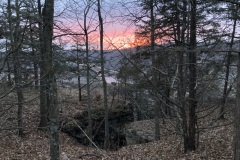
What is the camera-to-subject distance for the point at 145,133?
20781 mm

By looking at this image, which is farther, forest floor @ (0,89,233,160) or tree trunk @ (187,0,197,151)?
forest floor @ (0,89,233,160)

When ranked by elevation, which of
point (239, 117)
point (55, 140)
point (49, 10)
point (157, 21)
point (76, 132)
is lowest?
point (76, 132)

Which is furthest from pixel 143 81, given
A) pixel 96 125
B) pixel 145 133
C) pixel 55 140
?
pixel 55 140

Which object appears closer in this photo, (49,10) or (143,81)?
(49,10)

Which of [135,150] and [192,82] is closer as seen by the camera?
[192,82]

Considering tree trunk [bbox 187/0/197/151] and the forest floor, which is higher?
tree trunk [bbox 187/0/197/151]

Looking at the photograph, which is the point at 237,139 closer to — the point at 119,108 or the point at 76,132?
the point at 76,132

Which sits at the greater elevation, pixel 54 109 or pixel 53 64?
pixel 53 64

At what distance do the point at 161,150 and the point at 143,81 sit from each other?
852 centimetres

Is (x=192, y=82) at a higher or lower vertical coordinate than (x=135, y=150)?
higher

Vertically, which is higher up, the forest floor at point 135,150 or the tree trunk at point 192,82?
the tree trunk at point 192,82

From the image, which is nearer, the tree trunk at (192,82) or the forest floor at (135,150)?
the tree trunk at (192,82)

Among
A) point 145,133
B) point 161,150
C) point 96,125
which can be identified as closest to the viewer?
point 161,150

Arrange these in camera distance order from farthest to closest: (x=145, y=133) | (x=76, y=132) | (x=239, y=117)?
1. (x=76, y=132)
2. (x=145, y=133)
3. (x=239, y=117)
